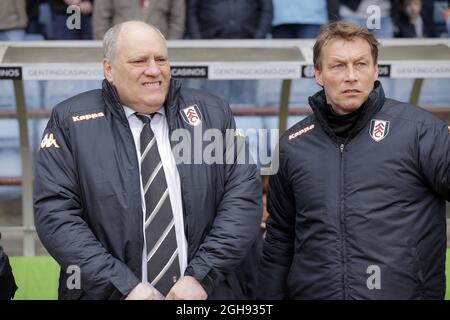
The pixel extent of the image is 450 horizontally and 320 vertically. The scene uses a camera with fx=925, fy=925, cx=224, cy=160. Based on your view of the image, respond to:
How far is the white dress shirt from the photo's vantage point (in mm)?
3604

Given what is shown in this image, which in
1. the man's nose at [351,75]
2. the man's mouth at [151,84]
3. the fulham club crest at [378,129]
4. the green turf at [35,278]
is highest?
the man's nose at [351,75]

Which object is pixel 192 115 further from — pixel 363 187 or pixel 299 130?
pixel 363 187

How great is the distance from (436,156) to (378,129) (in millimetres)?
256

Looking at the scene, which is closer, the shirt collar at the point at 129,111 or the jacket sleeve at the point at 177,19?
the shirt collar at the point at 129,111

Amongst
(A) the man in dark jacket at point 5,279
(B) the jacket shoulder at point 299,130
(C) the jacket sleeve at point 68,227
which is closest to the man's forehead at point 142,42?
(C) the jacket sleeve at point 68,227

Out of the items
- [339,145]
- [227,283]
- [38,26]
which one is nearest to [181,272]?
[227,283]

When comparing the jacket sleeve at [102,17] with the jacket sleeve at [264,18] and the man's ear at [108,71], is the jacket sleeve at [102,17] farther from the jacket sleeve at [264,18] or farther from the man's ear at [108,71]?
the man's ear at [108,71]

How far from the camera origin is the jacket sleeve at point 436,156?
3.47 metres

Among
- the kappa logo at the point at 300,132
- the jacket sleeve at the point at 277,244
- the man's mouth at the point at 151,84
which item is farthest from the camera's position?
the jacket sleeve at the point at 277,244

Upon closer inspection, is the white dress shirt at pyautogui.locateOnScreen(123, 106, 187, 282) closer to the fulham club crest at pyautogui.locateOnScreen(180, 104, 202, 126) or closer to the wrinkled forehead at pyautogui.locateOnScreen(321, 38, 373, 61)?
the fulham club crest at pyautogui.locateOnScreen(180, 104, 202, 126)

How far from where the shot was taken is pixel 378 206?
353cm

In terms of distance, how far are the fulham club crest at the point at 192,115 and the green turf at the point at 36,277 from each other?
2.06 metres

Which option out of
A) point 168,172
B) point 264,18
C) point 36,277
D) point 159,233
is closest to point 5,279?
point 159,233

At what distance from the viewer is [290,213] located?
382cm
